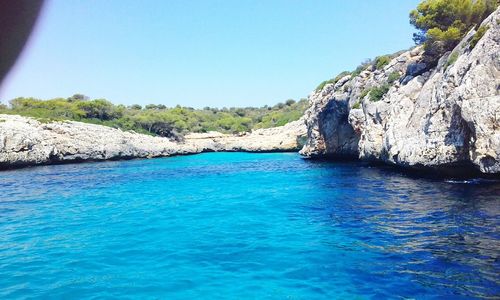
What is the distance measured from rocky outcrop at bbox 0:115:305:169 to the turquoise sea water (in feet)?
97.2

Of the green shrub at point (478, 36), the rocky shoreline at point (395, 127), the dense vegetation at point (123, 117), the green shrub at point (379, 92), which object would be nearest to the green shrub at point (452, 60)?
the rocky shoreline at point (395, 127)

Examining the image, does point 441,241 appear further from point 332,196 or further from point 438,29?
point 438,29

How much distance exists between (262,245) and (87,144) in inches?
1963

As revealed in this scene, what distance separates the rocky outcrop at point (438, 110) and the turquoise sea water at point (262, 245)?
1.92m

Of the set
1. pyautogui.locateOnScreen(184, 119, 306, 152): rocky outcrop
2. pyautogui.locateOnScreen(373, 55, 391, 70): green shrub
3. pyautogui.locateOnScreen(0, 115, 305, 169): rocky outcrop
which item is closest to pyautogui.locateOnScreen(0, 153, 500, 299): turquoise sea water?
pyautogui.locateOnScreen(373, 55, 391, 70): green shrub

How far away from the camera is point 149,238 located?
1207cm

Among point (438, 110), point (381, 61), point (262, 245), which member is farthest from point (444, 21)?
point (262, 245)

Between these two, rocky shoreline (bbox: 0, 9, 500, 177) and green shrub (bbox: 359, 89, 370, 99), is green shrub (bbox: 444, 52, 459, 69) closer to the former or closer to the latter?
rocky shoreline (bbox: 0, 9, 500, 177)

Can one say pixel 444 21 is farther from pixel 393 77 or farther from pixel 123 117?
pixel 123 117

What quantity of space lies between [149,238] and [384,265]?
23.7 feet

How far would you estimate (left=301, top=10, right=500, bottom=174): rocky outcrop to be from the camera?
676 inches

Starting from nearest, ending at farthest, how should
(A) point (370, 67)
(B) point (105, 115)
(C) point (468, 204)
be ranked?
(C) point (468, 204) < (A) point (370, 67) < (B) point (105, 115)

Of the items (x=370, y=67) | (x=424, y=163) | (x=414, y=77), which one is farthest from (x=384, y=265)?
(x=370, y=67)

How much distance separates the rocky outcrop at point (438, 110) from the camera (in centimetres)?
1717
